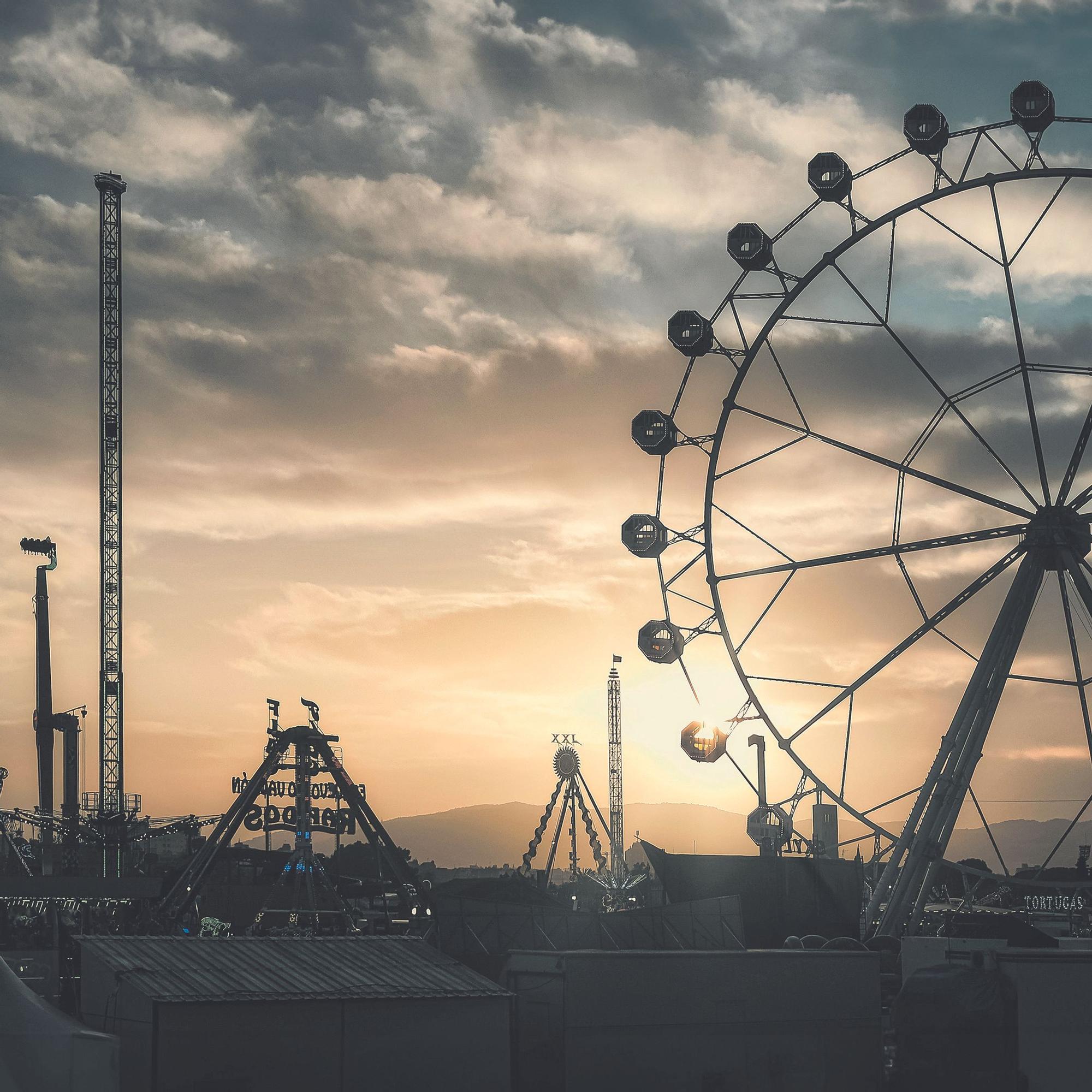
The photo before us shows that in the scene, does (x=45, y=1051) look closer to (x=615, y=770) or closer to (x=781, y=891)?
(x=781, y=891)

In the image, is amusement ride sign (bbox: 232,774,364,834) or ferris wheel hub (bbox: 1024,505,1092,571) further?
amusement ride sign (bbox: 232,774,364,834)

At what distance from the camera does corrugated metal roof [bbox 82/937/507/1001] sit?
35.1 m

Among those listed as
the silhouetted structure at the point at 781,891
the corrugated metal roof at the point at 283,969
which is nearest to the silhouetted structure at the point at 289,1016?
the corrugated metal roof at the point at 283,969

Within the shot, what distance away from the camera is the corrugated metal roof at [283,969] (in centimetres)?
3512

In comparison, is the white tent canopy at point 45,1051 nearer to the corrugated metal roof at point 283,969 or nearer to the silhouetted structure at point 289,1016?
the silhouetted structure at point 289,1016

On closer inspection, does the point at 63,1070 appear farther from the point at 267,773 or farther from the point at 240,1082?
the point at 267,773

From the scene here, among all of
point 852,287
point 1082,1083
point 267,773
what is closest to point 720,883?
point 1082,1083

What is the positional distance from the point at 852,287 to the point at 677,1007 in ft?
64.4

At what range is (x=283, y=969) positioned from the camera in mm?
37312

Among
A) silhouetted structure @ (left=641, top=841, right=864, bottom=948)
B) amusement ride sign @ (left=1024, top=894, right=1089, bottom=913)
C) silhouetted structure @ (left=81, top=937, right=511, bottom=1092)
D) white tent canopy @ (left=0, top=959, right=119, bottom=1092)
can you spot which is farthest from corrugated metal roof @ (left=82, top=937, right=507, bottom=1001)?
amusement ride sign @ (left=1024, top=894, right=1089, bottom=913)

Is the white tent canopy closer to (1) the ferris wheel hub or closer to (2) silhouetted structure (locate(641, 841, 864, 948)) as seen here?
(1) the ferris wheel hub

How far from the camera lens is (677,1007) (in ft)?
131

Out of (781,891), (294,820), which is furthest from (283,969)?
(294,820)

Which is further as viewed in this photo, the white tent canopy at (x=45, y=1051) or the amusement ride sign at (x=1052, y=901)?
the amusement ride sign at (x=1052, y=901)
